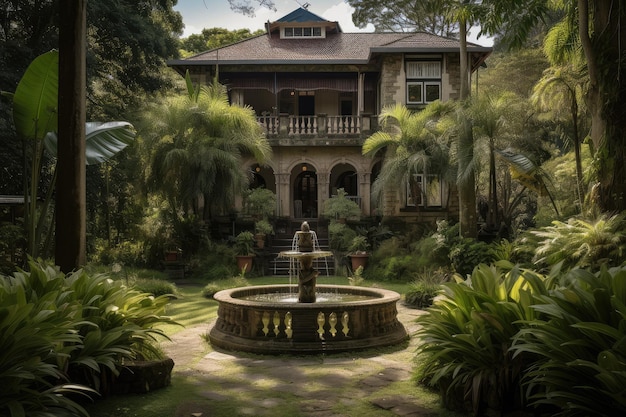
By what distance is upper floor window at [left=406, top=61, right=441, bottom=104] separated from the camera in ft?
76.2

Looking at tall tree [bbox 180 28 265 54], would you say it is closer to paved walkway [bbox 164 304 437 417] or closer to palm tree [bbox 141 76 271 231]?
palm tree [bbox 141 76 271 231]

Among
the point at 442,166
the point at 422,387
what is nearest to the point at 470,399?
the point at 422,387

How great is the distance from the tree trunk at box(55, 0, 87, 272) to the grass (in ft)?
6.31

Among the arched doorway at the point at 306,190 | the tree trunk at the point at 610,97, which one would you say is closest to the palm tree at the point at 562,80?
the tree trunk at the point at 610,97


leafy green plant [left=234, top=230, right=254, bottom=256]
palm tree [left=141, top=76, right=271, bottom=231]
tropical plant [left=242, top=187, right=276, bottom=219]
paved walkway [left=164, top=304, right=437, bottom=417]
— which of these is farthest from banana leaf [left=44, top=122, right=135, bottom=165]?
tropical plant [left=242, top=187, right=276, bottom=219]

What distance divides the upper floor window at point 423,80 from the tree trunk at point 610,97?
14.4 m

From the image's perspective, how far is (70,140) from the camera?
20.9 ft

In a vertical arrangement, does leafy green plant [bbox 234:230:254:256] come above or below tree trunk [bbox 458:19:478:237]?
below

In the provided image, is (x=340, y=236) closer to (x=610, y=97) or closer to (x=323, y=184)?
(x=323, y=184)

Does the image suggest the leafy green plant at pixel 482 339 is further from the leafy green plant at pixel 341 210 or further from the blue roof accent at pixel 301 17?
the blue roof accent at pixel 301 17

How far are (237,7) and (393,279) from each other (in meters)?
10.5

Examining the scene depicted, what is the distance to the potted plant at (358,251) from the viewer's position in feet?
59.8

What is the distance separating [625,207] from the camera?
8.73m

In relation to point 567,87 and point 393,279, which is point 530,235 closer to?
point 567,87
